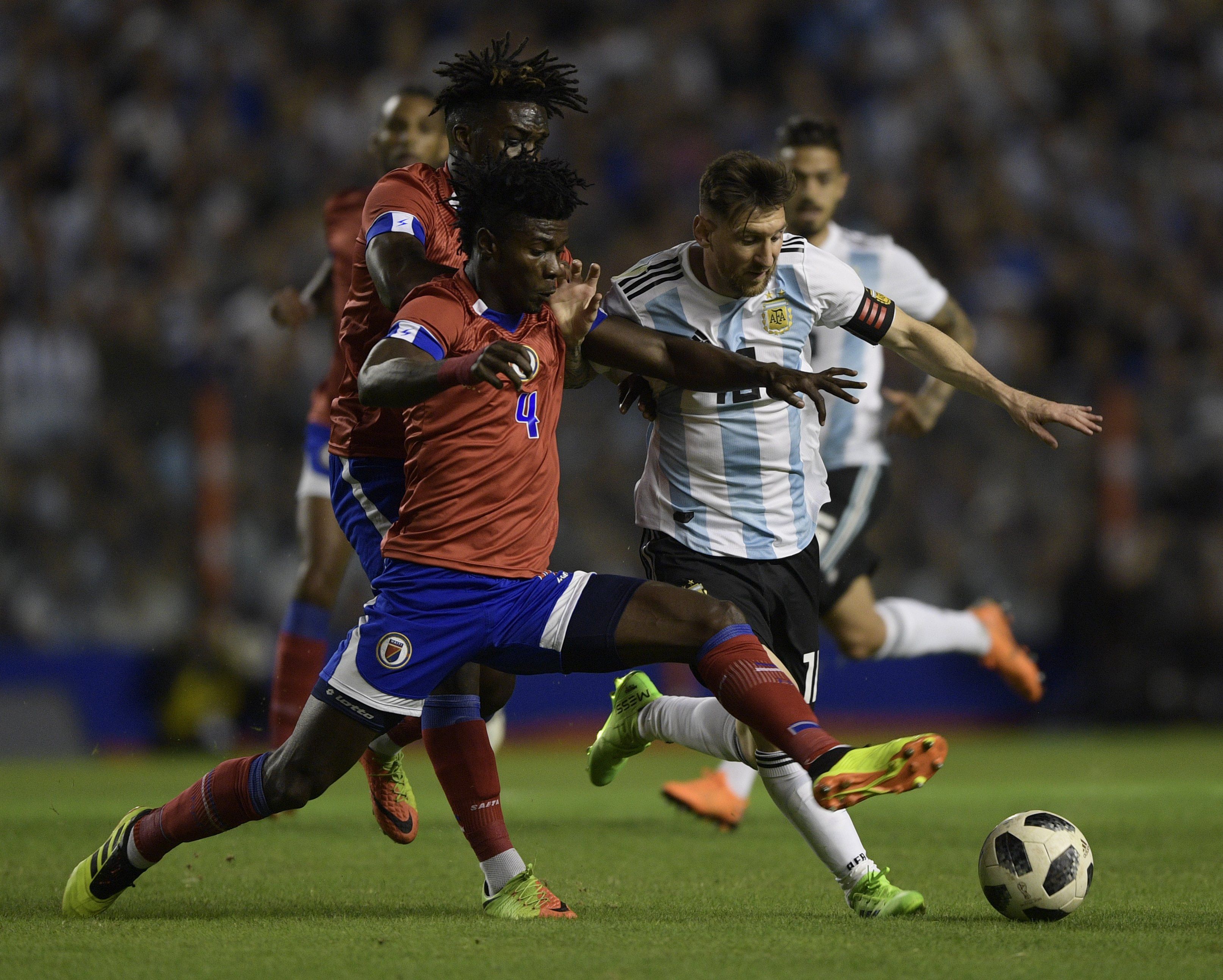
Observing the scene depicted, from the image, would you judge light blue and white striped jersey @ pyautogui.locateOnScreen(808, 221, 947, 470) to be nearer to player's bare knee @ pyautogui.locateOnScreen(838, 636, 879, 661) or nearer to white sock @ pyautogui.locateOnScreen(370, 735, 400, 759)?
player's bare knee @ pyautogui.locateOnScreen(838, 636, 879, 661)

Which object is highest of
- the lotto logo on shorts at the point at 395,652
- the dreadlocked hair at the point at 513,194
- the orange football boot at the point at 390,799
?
the dreadlocked hair at the point at 513,194

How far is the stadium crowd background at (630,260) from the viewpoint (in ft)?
32.3

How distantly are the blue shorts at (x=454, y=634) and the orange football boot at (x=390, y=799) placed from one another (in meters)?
1.31

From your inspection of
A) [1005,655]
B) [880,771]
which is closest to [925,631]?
[1005,655]

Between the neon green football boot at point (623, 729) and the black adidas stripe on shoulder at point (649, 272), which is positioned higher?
the black adidas stripe on shoulder at point (649, 272)

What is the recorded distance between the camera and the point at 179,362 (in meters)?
10.0

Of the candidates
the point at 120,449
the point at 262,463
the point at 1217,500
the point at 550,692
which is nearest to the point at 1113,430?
the point at 1217,500

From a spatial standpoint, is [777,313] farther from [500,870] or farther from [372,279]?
[500,870]

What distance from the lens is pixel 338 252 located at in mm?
6484

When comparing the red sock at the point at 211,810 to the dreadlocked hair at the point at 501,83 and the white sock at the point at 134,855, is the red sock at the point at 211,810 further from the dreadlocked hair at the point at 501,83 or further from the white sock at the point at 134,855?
the dreadlocked hair at the point at 501,83

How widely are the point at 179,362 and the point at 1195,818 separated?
6433 millimetres

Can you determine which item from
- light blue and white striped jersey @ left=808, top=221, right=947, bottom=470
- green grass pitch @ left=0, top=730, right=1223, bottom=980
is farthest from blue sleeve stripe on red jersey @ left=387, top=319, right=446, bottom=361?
light blue and white striped jersey @ left=808, top=221, right=947, bottom=470

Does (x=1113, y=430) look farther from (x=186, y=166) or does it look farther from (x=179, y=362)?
(x=186, y=166)

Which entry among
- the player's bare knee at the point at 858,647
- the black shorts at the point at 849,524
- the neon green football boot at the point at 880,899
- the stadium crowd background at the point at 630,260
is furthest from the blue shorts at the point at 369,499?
the stadium crowd background at the point at 630,260
